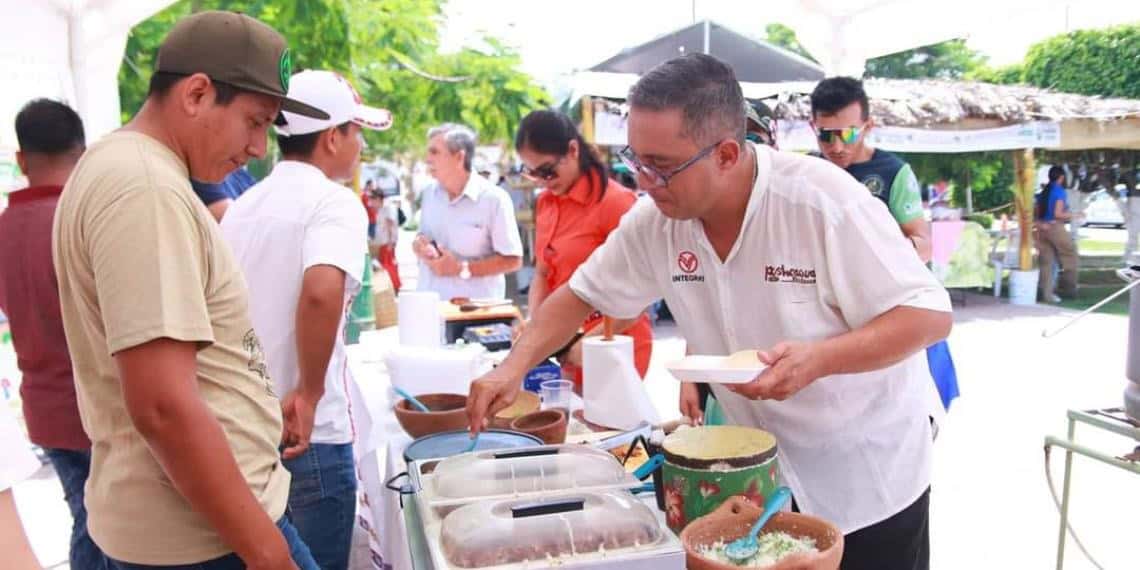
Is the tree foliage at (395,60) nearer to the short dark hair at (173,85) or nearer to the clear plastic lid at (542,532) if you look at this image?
the short dark hair at (173,85)

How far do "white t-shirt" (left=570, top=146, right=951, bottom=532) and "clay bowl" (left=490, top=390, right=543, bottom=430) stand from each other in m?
0.56

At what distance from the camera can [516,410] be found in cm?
210

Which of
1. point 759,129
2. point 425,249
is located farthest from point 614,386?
point 425,249

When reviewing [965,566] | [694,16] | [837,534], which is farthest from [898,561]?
→ [694,16]

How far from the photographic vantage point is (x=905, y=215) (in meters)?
2.95

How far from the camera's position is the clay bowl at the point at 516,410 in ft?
6.57

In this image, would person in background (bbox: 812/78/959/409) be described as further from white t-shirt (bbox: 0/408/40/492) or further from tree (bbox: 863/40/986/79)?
tree (bbox: 863/40/986/79)

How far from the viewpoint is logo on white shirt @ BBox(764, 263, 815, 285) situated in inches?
58.6

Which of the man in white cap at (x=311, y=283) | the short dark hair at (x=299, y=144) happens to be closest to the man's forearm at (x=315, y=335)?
the man in white cap at (x=311, y=283)

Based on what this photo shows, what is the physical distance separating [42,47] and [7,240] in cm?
219

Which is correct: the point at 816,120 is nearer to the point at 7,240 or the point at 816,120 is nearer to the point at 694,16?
the point at 7,240

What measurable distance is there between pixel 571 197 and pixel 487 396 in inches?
64.0

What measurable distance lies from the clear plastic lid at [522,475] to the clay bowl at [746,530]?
0.63 feet

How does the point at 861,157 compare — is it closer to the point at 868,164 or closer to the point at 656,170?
the point at 868,164
